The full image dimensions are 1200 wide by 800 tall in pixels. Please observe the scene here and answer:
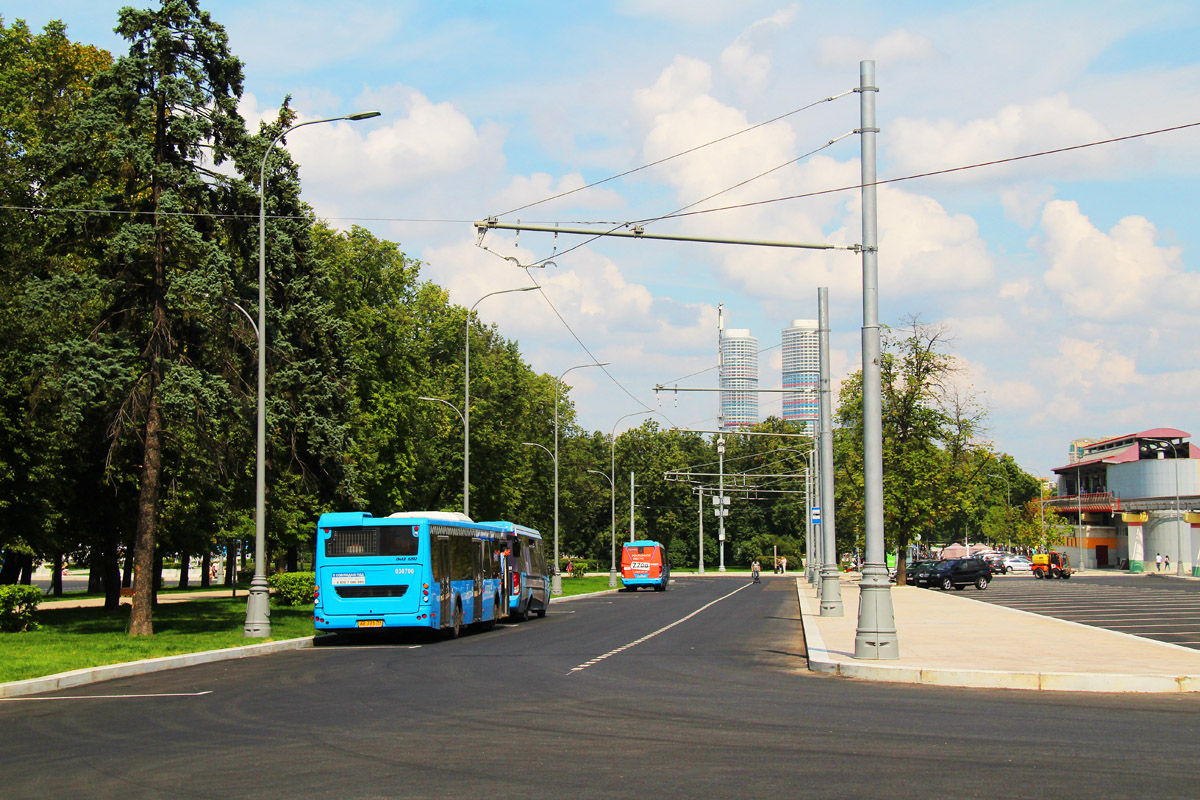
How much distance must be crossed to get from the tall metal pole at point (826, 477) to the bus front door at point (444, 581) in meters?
10.5

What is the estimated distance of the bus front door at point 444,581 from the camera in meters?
24.5

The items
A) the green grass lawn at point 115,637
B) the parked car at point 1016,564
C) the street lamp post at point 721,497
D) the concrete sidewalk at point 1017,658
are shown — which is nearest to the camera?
the concrete sidewalk at point 1017,658

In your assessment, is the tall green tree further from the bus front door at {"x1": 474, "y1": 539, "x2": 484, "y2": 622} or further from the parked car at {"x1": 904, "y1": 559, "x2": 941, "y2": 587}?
the parked car at {"x1": 904, "y1": 559, "x2": 941, "y2": 587}

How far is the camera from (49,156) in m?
24.7

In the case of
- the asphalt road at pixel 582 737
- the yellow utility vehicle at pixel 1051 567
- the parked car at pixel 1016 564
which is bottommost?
the parked car at pixel 1016 564

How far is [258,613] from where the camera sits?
23953 mm

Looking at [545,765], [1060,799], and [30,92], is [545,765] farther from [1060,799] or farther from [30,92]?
[30,92]

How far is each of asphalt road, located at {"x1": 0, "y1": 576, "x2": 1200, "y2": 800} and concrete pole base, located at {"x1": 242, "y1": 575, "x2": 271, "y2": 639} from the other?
5763 mm

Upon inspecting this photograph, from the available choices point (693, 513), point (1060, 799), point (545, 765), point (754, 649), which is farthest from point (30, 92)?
point (693, 513)

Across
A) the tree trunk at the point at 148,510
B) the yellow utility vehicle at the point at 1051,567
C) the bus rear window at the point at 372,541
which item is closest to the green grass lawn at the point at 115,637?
the tree trunk at the point at 148,510

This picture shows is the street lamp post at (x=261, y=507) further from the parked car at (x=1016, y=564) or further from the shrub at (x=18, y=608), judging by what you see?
the parked car at (x=1016, y=564)

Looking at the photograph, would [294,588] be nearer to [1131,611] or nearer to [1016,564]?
[1131,611]

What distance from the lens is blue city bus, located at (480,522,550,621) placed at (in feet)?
104

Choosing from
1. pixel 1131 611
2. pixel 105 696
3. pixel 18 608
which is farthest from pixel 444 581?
pixel 1131 611
